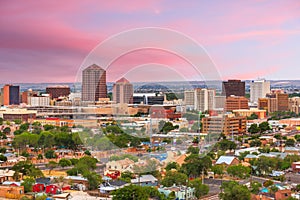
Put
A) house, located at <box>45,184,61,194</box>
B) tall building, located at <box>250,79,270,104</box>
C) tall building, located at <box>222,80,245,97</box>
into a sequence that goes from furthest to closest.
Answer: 1. tall building, located at <box>250,79,270,104</box>
2. tall building, located at <box>222,80,245,97</box>
3. house, located at <box>45,184,61,194</box>

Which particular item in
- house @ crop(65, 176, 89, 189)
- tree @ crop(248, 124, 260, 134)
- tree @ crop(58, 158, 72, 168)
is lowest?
house @ crop(65, 176, 89, 189)

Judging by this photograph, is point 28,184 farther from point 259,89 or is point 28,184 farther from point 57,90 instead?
point 259,89

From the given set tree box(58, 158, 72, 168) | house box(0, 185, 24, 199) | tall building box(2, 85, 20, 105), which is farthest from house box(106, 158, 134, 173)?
tall building box(2, 85, 20, 105)

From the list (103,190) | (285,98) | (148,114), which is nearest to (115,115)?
(148,114)

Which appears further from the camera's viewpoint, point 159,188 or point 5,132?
point 5,132

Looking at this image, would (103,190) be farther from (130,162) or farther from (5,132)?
(5,132)

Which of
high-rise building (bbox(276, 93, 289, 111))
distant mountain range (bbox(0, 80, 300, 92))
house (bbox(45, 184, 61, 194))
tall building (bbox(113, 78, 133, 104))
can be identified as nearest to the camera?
house (bbox(45, 184, 61, 194))

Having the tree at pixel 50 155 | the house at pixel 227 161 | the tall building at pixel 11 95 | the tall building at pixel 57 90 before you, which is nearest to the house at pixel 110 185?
the house at pixel 227 161

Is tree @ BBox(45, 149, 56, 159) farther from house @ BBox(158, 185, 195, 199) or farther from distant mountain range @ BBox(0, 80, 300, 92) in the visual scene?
house @ BBox(158, 185, 195, 199)
